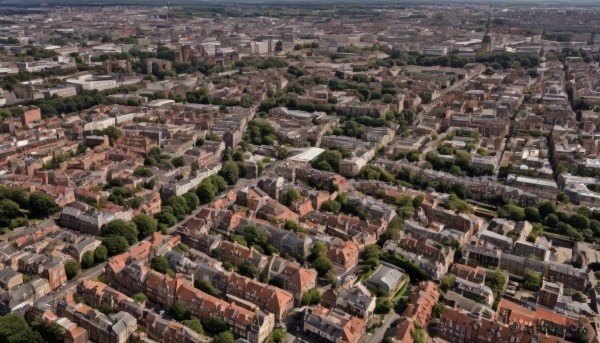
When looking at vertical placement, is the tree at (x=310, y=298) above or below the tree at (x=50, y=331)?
below

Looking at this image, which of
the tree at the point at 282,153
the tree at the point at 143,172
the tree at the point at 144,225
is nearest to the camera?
the tree at the point at 144,225

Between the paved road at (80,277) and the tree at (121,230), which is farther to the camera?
the tree at (121,230)

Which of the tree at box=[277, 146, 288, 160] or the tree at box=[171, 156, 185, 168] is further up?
the tree at box=[171, 156, 185, 168]

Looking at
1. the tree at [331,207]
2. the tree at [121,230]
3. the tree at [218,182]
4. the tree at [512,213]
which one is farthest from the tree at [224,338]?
the tree at [512,213]

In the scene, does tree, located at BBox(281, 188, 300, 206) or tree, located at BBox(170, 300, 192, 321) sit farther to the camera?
tree, located at BBox(281, 188, 300, 206)

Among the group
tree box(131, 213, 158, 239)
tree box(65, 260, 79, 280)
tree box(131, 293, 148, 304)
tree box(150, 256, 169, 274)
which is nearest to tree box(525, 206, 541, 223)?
tree box(150, 256, 169, 274)

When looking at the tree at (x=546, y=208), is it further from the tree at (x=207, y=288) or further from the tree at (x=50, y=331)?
the tree at (x=50, y=331)

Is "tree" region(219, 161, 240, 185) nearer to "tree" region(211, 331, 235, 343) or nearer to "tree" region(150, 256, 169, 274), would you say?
"tree" region(150, 256, 169, 274)

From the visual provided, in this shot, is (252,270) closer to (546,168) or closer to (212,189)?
(212,189)

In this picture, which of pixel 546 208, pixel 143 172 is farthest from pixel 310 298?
pixel 143 172
